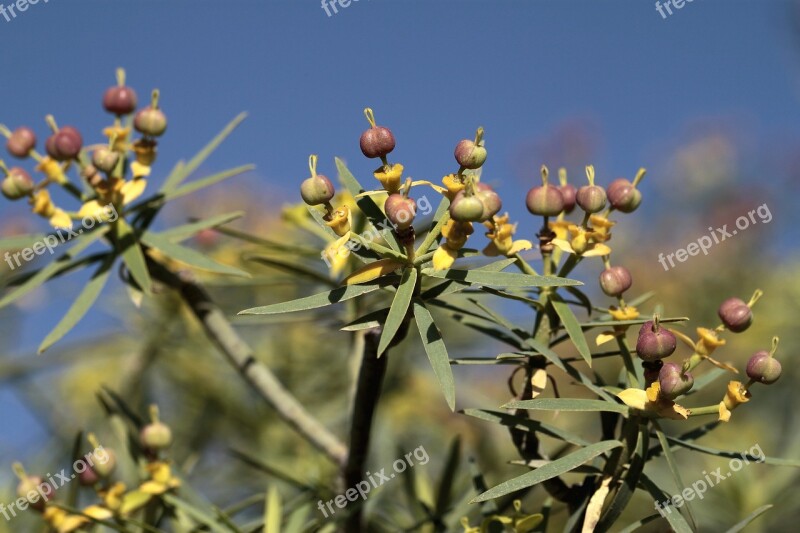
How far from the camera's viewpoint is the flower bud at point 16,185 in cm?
106

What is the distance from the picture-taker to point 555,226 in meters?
0.89

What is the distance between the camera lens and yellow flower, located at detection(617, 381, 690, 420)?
76cm

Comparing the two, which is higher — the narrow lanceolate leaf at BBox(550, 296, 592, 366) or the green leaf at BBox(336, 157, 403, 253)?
the green leaf at BBox(336, 157, 403, 253)

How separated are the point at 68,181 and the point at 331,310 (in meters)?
0.50

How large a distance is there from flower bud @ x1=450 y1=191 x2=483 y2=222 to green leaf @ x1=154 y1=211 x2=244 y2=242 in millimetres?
453

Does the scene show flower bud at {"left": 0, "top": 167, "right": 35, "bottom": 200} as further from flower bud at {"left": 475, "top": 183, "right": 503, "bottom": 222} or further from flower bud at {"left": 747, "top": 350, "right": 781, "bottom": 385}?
flower bud at {"left": 747, "top": 350, "right": 781, "bottom": 385}

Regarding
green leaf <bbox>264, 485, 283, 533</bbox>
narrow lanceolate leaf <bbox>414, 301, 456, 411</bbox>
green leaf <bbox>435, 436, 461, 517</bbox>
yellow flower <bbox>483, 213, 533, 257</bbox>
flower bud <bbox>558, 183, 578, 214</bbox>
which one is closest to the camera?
narrow lanceolate leaf <bbox>414, 301, 456, 411</bbox>

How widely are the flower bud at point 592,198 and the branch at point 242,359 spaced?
20.1 inches

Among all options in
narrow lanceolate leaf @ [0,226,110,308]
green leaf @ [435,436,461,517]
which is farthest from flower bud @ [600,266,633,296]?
narrow lanceolate leaf @ [0,226,110,308]

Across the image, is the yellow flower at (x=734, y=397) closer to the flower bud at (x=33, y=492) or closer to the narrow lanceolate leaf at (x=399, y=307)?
the narrow lanceolate leaf at (x=399, y=307)

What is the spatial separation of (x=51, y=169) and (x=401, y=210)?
561 millimetres

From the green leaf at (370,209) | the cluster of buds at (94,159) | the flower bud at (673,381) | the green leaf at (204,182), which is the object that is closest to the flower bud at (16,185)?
the cluster of buds at (94,159)

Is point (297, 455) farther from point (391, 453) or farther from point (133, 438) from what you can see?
point (133, 438)

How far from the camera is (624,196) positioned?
86 cm
